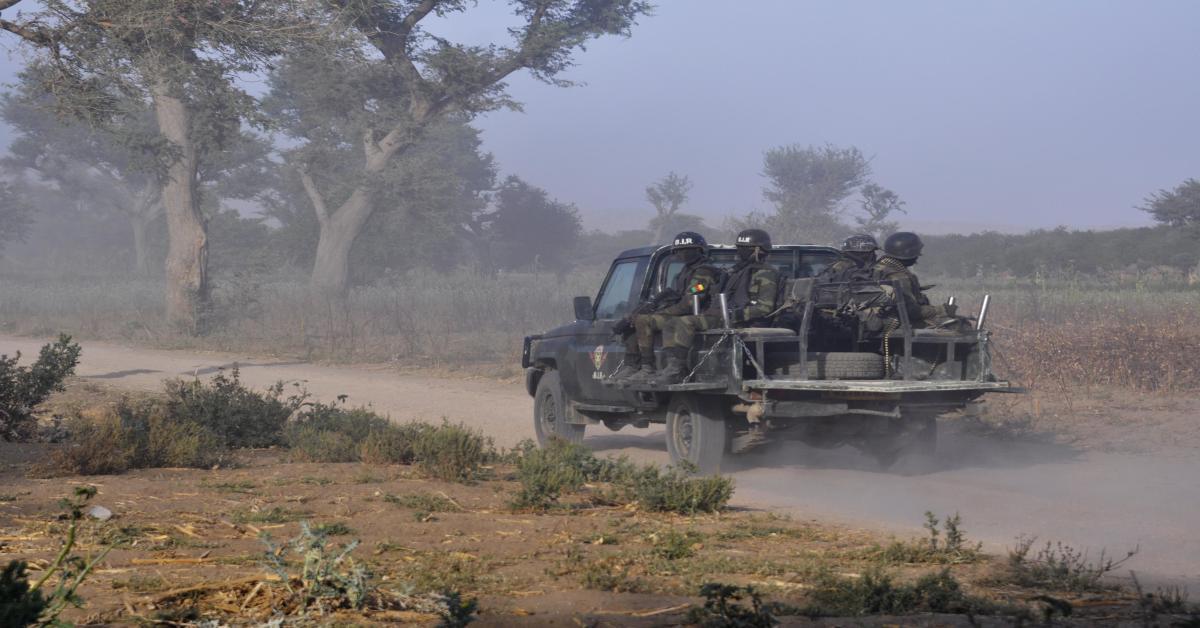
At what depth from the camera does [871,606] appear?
4.59 meters

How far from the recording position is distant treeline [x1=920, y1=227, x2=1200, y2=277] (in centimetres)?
3997

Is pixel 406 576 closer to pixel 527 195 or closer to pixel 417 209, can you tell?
pixel 417 209

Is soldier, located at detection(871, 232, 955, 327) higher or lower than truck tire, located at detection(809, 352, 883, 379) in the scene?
higher

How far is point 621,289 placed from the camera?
10.6 meters

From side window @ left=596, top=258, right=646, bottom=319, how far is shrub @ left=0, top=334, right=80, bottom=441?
4.58 meters

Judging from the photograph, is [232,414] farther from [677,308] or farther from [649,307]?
[677,308]

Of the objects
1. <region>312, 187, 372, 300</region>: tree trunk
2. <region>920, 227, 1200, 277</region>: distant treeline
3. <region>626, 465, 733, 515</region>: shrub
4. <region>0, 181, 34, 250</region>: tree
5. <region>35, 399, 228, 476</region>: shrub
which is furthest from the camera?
<region>0, 181, 34, 250</region>: tree

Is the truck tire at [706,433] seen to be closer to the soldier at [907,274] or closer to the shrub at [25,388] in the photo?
the soldier at [907,274]

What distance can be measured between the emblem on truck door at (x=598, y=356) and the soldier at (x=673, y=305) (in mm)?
313

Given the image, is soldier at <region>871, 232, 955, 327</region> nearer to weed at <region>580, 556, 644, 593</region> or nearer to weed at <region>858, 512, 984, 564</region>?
weed at <region>858, 512, 984, 564</region>

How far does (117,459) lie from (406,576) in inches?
161

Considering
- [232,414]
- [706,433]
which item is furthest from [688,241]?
[232,414]

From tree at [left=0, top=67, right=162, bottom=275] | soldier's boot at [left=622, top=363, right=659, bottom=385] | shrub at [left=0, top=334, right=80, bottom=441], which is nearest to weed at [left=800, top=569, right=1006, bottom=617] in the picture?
soldier's boot at [left=622, top=363, right=659, bottom=385]

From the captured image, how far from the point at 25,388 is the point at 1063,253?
3884 centimetres
